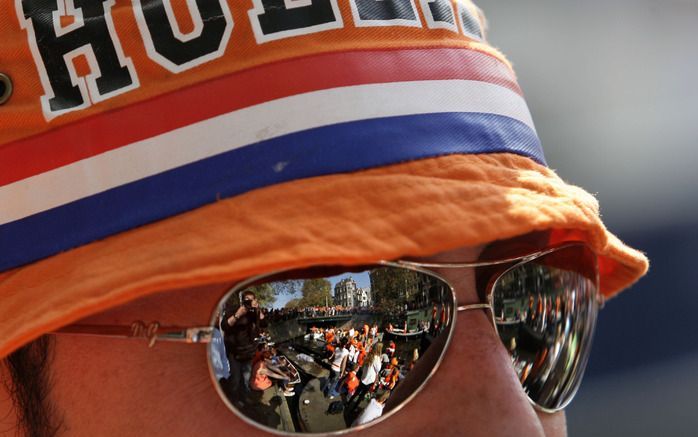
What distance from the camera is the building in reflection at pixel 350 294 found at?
1.16m

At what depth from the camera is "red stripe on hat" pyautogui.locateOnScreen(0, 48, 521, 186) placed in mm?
1153

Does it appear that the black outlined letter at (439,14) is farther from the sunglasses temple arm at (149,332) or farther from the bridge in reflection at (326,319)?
the sunglasses temple arm at (149,332)

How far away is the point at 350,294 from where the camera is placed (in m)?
1.18

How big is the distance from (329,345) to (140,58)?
51 cm

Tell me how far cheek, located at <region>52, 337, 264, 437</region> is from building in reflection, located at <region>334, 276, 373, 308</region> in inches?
8.5

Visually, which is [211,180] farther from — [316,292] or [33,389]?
[33,389]

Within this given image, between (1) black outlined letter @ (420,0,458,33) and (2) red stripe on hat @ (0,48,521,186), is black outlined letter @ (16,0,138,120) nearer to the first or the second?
(2) red stripe on hat @ (0,48,521,186)

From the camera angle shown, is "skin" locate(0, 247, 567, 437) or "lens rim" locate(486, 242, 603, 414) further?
"lens rim" locate(486, 242, 603, 414)

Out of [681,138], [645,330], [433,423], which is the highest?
[433,423]

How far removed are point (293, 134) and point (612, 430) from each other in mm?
3193

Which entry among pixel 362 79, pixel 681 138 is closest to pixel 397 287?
pixel 362 79

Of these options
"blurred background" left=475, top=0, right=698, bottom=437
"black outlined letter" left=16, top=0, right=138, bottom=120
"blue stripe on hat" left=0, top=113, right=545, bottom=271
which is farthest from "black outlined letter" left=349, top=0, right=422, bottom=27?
"blurred background" left=475, top=0, right=698, bottom=437

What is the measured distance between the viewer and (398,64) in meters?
1.23

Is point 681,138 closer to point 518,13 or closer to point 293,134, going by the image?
point 518,13
